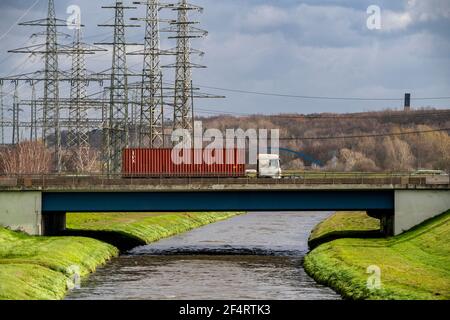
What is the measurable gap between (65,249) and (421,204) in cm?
3198

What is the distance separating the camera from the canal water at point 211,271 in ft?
192

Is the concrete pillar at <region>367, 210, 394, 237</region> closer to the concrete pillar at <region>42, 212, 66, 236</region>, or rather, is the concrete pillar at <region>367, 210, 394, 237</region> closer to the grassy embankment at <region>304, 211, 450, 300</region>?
the grassy embankment at <region>304, 211, 450, 300</region>

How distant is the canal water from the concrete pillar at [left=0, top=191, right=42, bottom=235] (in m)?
8.67

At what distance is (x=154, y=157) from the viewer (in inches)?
3853

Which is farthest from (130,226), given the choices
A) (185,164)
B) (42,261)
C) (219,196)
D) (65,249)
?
(42,261)

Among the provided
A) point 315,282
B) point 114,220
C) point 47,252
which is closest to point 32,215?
point 47,252

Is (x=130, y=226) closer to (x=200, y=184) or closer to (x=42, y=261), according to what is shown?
(x=200, y=184)

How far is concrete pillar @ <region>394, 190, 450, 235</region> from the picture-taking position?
8594cm

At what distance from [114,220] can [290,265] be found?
36.6m

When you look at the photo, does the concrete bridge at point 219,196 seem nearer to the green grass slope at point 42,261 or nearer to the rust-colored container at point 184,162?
the green grass slope at point 42,261

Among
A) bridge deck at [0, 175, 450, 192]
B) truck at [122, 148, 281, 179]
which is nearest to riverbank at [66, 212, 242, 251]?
bridge deck at [0, 175, 450, 192]

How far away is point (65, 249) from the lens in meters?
72.5

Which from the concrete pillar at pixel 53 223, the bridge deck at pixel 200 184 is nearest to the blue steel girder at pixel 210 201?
the bridge deck at pixel 200 184
